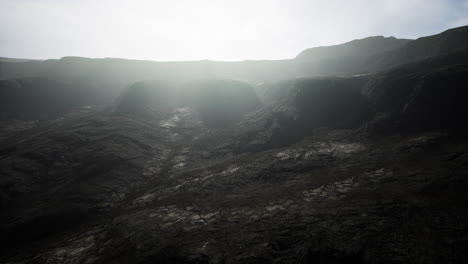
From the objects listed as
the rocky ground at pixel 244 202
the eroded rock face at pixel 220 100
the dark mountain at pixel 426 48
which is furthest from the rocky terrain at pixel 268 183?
the dark mountain at pixel 426 48

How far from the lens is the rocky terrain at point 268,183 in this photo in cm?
1109

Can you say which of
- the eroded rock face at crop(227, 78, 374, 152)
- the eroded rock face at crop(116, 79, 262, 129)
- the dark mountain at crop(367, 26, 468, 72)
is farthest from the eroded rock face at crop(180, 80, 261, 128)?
the dark mountain at crop(367, 26, 468, 72)

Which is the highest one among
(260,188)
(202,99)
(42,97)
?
(42,97)

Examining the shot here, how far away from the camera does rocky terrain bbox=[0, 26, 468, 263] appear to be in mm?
11086

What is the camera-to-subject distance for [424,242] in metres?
9.37

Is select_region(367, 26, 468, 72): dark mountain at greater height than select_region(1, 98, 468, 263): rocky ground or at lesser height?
greater

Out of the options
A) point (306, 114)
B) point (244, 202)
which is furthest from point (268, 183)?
point (306, 114)

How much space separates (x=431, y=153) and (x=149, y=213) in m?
22.8

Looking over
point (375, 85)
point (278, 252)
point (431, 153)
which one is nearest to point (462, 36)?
point (375, 85)

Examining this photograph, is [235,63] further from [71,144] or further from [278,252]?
[278,252]

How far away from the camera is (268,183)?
19.5m

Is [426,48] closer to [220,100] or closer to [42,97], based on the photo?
[220,100]

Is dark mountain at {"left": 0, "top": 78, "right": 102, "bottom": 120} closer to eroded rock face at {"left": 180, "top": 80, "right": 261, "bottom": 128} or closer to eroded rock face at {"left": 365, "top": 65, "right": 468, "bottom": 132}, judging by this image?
eroded rock face at {"left": 180, "top": 80, "right": 261, "bottom": 128}

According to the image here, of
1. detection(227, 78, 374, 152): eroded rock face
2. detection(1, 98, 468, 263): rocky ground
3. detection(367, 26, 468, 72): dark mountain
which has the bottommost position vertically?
detection(1, 98, 468, 263): rocky ground
